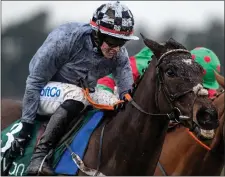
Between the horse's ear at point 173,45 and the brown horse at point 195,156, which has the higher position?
the horse's ear at point 173,45

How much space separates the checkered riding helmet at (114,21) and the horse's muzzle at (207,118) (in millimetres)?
1065

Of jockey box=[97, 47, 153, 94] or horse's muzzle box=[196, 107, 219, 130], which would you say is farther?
jockey box=[97, 47, 153, 94]

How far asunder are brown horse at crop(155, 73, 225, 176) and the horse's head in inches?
68.9

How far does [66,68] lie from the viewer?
20.5 feet

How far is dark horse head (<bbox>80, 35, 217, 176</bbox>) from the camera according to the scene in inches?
216

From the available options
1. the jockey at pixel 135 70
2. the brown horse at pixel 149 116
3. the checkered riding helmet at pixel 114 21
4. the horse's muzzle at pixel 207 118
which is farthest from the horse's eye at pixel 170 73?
the jockey at pixel 135 70

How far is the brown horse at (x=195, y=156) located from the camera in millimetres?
7277

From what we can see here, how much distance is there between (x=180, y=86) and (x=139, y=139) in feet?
2.07

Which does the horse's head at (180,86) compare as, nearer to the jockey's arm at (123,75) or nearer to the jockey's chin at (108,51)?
the jockey's chin at (108,51)

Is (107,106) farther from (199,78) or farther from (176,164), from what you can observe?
(176,164)

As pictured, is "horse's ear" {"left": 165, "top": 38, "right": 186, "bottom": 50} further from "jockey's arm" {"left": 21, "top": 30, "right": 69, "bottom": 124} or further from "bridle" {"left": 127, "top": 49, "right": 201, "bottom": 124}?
"jockey's arm" {"left": 21, "top": 30, "right": 69, "bottom": 124}

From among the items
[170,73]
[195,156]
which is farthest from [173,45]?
[195,156]

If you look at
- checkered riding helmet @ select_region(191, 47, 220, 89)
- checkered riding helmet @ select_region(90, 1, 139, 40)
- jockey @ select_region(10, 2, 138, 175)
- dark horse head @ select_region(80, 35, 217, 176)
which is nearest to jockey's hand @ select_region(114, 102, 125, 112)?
dark horse head @ select_region(80, 35, 217, 176)

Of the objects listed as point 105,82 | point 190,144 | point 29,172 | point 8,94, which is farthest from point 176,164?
point 8,94
